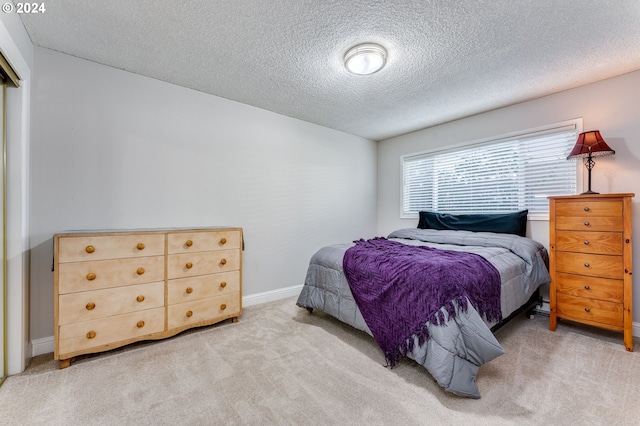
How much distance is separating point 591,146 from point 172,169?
3865 mm

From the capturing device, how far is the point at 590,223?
2.26 meters

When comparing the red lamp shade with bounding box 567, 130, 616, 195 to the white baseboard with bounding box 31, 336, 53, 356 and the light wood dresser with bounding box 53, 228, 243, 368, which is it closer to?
the light wood dresser with bounding box 53, 228, 243, 368

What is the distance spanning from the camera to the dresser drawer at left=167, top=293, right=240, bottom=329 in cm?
226

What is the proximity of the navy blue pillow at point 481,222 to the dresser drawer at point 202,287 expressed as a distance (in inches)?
102

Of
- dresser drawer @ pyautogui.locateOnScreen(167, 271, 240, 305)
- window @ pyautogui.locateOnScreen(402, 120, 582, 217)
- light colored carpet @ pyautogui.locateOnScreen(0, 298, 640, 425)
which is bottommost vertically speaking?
light colored carpet @ pyautogui.locateOnScreen(0, 298, 640, 425)

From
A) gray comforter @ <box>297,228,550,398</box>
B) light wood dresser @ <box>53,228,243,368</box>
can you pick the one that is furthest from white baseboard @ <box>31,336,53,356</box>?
gray comforter @ <box>297,228,550,398</box>

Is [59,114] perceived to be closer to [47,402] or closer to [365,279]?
[47,402]

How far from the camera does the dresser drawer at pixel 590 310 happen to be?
7.11ft

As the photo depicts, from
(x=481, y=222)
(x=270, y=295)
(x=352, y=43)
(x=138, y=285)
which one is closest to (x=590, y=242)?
(x=481, y=222)

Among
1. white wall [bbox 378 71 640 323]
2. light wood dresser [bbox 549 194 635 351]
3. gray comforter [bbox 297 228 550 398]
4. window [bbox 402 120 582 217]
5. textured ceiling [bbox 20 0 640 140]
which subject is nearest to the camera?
gray comforter [bbox 297 228 550 398]

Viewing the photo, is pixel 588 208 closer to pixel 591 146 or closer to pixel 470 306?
pixel 591 146

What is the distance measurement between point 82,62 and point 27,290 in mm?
1843

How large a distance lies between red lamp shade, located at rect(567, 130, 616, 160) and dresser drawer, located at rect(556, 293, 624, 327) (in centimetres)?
129

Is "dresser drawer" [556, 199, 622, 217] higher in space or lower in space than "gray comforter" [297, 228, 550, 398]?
higher
